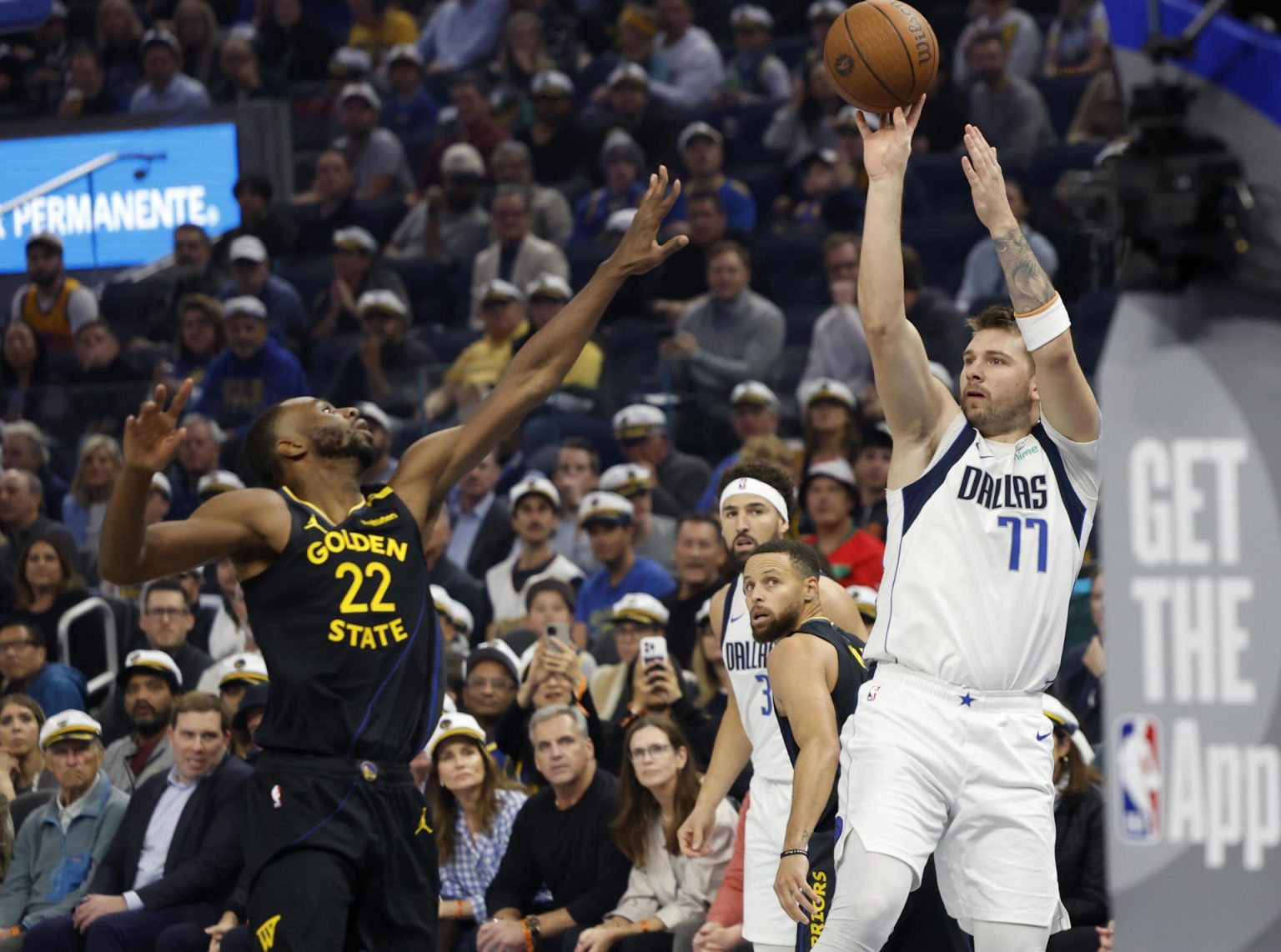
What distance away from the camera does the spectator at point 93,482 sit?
14312 mm

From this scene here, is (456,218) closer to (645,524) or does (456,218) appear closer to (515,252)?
(515,252)

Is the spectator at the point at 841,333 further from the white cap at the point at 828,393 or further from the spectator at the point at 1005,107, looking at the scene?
the spectator at the point at 1005,107

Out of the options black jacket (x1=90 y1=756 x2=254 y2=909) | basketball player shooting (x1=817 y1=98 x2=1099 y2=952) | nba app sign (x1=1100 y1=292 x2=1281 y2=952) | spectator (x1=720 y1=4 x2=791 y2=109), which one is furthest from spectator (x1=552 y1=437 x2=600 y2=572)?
nba app sign (x1=1100 y1=292 x2=1281 y2=952)

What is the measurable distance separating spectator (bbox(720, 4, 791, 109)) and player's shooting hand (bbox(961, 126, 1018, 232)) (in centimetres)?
1111

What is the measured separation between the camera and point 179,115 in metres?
18.6

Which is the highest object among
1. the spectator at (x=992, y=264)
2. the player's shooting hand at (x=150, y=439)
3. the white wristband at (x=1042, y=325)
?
the spectator at (x=992, y=264)

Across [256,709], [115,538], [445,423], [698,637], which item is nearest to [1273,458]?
[115,538]

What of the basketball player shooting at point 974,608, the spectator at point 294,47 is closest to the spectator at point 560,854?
the basketball player shooting at point 974,608

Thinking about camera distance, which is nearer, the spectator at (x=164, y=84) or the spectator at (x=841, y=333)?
the spectator at (x=841, y=333)

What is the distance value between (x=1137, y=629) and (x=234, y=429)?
36.7ft

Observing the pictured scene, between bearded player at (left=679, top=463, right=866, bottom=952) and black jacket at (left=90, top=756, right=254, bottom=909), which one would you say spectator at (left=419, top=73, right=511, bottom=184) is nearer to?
black jacket at (left=90, top=756, right=254, bottom=909)

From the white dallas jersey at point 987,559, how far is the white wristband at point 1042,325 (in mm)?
431

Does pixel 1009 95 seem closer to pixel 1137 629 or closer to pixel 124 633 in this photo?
pixel 124 633

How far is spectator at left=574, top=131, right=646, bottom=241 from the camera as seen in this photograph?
15.8 meters
